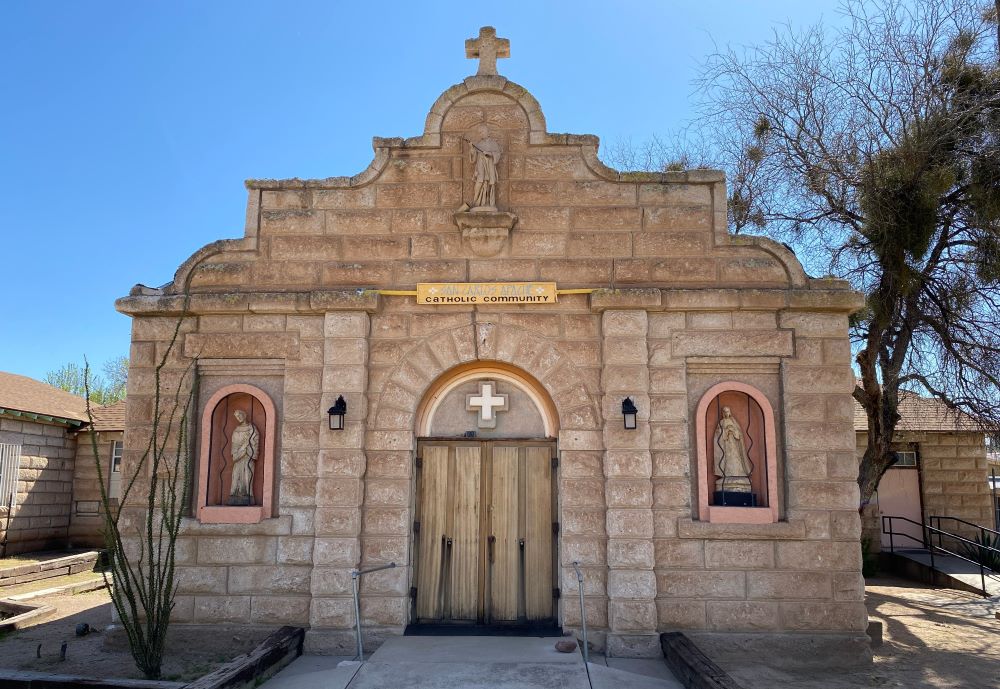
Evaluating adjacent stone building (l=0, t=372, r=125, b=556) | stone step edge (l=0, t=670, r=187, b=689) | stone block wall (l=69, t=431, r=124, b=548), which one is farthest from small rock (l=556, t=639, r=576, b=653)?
stone block wall (l=69, t=431, r=124, b=548)

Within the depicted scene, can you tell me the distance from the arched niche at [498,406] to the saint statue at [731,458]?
196 cm

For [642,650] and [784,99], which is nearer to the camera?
[642,650]

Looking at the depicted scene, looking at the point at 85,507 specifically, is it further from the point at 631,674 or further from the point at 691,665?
the point at 691,665

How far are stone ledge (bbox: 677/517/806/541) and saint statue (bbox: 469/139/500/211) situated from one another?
14.3ft

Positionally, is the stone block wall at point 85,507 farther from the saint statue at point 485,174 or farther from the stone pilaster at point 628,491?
the stone pilaster at point 628,491

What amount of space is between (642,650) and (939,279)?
8.25 metres

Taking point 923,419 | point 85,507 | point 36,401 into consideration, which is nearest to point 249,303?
point 85,507

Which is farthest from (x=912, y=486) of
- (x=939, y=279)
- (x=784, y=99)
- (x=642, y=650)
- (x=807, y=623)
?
(x=642, y=650)

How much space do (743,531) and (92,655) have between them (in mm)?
7466

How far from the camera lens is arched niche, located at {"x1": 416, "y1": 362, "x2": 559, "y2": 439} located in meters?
9.09

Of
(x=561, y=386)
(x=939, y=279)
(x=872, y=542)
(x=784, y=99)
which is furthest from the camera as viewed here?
(x=872, y=542)

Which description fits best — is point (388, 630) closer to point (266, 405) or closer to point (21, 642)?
point (266, 405)

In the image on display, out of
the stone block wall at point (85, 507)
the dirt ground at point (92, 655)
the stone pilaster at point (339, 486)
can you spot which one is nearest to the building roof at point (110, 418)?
the stone block wall at point (85, 507)

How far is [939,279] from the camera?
12.2 meters
